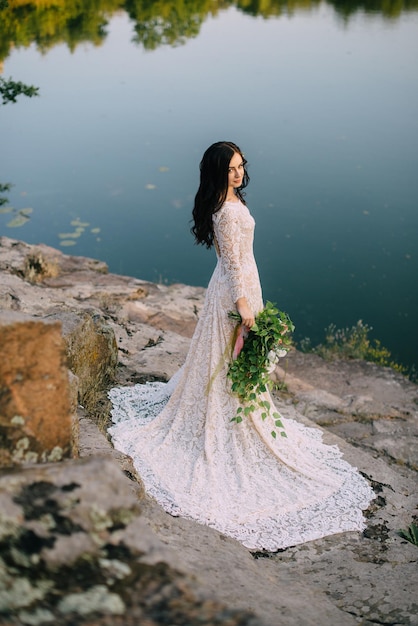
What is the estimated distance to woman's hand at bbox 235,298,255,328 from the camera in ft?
14.8

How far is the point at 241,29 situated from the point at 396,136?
1250 centimetres

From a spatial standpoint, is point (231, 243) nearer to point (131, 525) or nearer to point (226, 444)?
point (226, 444)

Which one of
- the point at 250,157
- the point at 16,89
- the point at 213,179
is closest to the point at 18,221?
the point at 250,157

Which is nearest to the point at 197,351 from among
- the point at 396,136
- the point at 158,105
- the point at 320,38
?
the point at 396,136

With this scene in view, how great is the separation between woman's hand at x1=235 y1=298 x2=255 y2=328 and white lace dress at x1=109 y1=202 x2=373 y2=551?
5 centimetres

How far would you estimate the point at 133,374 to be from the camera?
5.71 meters

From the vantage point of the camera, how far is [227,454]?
4551 mm

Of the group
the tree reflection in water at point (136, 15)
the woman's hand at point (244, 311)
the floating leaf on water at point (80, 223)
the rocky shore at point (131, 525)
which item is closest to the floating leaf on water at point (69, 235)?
the floating leaf on water at point (80, 223)

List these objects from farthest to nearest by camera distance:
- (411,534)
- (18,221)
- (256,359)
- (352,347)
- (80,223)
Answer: (80,223), (18,221), (352,347), (256,359), (411,534)

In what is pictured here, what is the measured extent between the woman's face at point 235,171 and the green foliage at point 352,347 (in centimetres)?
516

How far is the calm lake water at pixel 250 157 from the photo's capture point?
39.2 ft

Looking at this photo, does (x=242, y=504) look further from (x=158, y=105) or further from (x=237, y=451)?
(x=158, y=105)

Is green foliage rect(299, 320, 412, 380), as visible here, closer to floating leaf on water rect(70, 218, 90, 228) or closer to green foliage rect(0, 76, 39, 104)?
green foliage rect(0, 76, 39, 104)

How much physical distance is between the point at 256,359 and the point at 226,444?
608 millimetres
